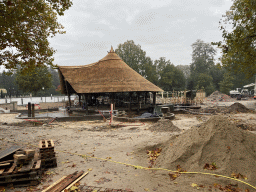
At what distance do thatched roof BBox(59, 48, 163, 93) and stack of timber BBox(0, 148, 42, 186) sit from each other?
15602 millimetres

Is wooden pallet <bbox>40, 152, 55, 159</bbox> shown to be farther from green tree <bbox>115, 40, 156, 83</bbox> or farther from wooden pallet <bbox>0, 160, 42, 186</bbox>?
green tree <bbox>115, 40, 156, 83</bbox>

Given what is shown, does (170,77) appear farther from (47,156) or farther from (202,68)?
(47,156)

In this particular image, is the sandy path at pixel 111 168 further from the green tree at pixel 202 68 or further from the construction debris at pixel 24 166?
the green tree at pixel 202 68

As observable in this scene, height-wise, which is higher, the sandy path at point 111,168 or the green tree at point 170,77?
the green tree at point 170,77

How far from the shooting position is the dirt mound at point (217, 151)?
5.02m

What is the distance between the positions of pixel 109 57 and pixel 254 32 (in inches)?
736

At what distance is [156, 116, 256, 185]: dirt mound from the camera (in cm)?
502

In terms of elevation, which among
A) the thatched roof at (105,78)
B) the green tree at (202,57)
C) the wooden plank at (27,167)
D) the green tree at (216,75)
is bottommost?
the wooden plank at (27,167)

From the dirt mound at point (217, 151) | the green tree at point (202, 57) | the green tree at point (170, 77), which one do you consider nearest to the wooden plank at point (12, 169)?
the dirt mound at point (217, 151)

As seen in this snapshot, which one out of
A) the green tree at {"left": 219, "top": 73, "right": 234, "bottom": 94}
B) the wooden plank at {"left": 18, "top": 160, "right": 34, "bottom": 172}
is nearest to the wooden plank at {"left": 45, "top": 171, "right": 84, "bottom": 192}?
the wooden plank at {"left": 18, "top": 160, "right": 34, "bottom": 172}

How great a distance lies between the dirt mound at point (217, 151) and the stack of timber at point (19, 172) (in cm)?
357

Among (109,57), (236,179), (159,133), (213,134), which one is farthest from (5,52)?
(109,57)

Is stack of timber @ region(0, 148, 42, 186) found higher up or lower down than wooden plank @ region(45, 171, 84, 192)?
higher up

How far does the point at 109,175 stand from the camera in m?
5.45
